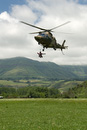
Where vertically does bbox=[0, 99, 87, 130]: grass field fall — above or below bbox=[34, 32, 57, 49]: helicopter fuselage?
below

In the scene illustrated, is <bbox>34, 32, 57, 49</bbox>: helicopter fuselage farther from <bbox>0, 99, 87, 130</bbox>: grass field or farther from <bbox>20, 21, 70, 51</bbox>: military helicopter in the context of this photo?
<bbox>0, 99, 87, 130</bbox>: grass field

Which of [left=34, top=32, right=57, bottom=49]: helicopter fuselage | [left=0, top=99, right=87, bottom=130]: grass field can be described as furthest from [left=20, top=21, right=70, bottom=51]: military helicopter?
[left=0, top=99, right=87, bottom=130]: grass field

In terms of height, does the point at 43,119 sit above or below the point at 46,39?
below

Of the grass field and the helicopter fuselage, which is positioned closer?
the grass field

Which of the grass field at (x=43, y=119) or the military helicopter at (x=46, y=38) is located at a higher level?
the military helicopter at (x=46, y=38)

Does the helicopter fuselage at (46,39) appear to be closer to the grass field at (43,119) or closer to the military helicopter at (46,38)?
the military helicopter at (46,38)

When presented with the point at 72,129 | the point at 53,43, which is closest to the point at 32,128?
the point at 72,129

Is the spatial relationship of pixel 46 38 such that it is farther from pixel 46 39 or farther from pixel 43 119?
pixel 43 119

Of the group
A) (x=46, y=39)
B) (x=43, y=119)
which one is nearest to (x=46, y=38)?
(x=46, y=39)

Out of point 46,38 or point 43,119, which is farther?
point 46,38

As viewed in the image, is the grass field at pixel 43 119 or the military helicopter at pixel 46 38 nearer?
the grass field at pixel 43 119

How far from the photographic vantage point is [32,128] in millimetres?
23391

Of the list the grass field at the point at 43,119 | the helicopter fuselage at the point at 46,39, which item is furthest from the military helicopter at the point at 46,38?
the grass field at the point at 43,119

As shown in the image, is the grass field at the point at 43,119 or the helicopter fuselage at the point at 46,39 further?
the helicopter fuselage at the point at 46,39
